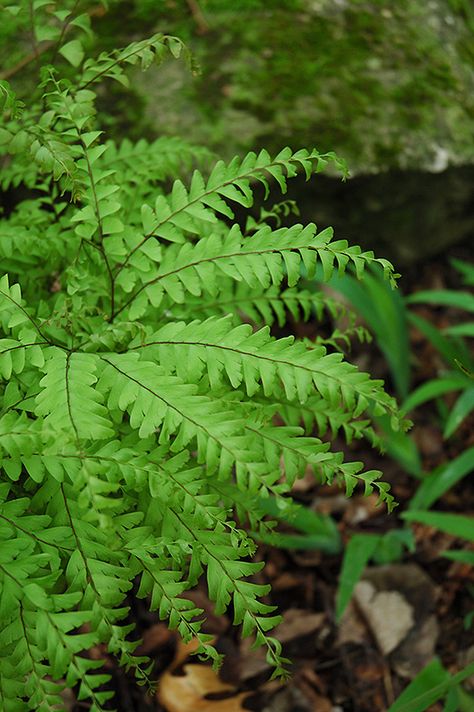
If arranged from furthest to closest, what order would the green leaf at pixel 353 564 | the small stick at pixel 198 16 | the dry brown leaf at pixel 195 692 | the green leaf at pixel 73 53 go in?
the small stick at pixel 198 16, the green leaf at pixel 353 564, the dry brown leaf at pixel 195 692, the green leaf at pixel 73 53

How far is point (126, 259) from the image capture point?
1561 mm

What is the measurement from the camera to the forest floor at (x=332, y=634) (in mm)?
2090

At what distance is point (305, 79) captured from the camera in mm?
2873

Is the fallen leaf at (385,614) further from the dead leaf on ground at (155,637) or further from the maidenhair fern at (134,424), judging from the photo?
the maidenhair fern at (134,424)

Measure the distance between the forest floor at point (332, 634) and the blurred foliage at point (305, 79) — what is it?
1.43 metres

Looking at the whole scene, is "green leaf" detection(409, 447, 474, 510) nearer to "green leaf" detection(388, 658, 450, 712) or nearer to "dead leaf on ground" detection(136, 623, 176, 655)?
"green leaf" detection(388, 658, 450, 712)

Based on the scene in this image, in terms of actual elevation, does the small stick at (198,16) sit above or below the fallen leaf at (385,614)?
above

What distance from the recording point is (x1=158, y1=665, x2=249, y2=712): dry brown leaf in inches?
79.8

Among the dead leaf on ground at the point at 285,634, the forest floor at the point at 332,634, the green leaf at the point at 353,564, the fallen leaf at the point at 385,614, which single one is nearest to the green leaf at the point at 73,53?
the forest floor at the point at 332,634

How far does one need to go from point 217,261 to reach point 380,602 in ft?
4.94

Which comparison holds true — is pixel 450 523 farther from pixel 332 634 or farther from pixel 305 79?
pixel 305 79

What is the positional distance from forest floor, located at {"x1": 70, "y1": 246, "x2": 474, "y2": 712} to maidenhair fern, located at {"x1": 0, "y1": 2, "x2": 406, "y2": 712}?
81cm

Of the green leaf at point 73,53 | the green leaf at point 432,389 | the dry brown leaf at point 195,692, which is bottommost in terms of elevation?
Answer: the dry brown leaf at point 195,692

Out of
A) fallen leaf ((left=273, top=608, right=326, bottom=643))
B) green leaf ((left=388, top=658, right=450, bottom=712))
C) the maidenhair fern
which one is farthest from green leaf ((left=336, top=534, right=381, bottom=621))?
the maidenhair fern
